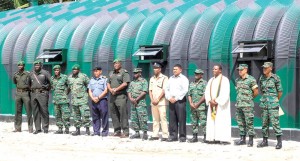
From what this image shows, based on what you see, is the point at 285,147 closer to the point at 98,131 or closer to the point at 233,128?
the point at 233,128

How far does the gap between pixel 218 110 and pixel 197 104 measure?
55 cm

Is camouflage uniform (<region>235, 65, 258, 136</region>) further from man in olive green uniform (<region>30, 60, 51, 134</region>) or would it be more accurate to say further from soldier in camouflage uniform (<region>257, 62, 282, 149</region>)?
man in olive green uniform (<region>30, 60, 51, 134</region>)

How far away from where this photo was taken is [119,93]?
1510 centimetres

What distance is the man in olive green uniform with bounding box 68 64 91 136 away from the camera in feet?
51.2

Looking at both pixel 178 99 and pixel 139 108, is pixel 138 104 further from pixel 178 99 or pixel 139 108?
pixel 178 99

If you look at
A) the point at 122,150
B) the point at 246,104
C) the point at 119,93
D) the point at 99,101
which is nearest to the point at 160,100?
the point at 119,93

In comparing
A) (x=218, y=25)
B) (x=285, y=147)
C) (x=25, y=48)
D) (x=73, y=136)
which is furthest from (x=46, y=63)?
(x=285, y=147)

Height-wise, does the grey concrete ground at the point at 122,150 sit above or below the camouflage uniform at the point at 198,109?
below

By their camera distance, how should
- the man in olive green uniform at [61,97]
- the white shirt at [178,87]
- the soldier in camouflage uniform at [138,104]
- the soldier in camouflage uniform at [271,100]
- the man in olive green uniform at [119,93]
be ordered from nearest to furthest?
the soldier in camouflage uniform at [271,100] < the white shirt at [178,87] < the soldier in camouflage uniform at [138,104] < the man in olive green uniform at [119,93] < the man in olive green uniform at [61,97]

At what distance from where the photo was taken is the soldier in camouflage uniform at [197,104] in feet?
45.8

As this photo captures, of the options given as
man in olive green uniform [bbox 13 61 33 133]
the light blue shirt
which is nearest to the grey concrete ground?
the light blue shirt

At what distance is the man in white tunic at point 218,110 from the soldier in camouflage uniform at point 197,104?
29 cm

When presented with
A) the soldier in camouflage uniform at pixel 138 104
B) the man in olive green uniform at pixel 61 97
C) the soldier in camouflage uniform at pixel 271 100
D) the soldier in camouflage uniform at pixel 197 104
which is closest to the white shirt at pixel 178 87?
the soldier in camouflage uniform at pixel 197 104

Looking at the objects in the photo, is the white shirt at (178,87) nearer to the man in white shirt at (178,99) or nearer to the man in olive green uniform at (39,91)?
the man in white shirt at (178,99)
